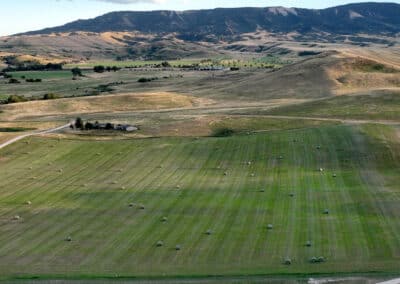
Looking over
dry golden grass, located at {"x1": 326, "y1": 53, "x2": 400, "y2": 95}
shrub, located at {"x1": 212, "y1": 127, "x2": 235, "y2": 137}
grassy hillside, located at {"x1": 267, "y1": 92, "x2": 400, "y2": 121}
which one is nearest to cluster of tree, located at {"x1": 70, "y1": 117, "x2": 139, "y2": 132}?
shrub, located at {"x1": 212, "y1": 127, "x2": 235, "y2": 137}

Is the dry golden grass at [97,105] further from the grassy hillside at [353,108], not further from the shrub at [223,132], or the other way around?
the shrub at [223,132]

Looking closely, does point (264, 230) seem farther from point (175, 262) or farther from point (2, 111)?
point (2, 111)

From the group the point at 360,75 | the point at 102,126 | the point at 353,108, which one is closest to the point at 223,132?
the point at 102,126

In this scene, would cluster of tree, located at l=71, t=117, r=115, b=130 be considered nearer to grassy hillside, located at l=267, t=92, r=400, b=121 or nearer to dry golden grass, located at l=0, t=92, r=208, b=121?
dry golden grass, located at l=0, t=92, r=208, b=121

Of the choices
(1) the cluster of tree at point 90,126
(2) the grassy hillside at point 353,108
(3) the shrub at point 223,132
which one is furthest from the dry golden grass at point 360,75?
(1) the cluster of tree at point 90,126

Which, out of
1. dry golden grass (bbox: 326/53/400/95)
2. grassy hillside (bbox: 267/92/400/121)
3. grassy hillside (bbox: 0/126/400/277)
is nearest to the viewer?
grassy hillside (bbox: 0/126/400/277)

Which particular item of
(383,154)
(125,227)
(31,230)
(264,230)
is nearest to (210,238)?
(264,230)
